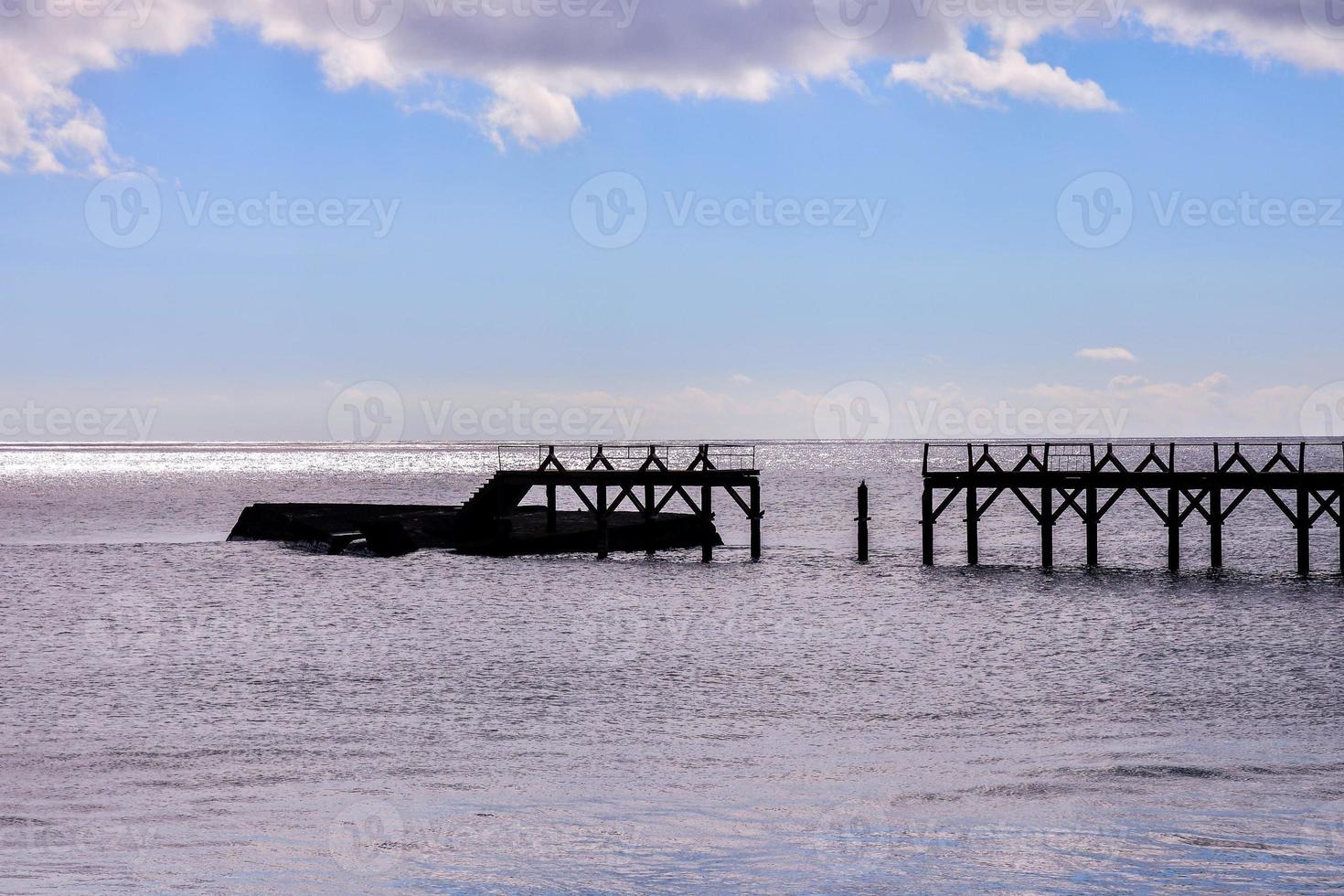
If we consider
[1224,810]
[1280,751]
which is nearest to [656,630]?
[1280,751]

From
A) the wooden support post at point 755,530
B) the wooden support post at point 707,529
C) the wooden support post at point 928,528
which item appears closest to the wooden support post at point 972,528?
the wooden support post at point 928,528

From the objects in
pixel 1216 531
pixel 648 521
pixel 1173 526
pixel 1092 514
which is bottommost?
pixel 1216 531

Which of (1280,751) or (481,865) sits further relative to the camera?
(1280,751)

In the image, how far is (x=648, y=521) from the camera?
2055 inches

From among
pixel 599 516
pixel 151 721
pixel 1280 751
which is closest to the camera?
pixel 1280 751

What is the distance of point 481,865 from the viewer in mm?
13250

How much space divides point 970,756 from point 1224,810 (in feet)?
13.1

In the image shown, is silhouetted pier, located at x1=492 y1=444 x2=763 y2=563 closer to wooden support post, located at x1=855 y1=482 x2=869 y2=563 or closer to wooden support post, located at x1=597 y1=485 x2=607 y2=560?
wooden support post, located at x1=597 y1=485 x2=607 y2=560

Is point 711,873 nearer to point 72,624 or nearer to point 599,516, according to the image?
point 72,624

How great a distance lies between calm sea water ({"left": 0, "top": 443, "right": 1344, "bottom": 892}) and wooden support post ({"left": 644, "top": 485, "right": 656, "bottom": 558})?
6.44 meters

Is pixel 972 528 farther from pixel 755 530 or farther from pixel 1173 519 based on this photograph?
pixel 755 530

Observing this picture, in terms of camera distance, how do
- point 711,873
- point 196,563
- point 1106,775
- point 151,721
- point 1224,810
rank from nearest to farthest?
point 711,873 → point 1224,810 → point 1106,775 → point 151,721 → point 196,563
